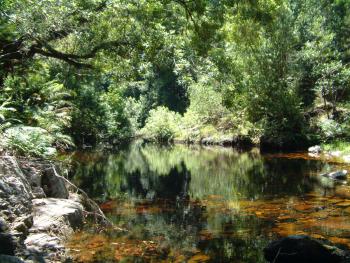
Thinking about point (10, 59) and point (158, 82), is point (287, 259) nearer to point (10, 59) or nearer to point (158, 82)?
point (10, 59)

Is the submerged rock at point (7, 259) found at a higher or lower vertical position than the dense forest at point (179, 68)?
lower

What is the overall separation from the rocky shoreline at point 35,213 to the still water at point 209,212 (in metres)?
0.37

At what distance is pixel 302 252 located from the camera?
5.90m

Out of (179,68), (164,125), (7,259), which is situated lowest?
(7,259)

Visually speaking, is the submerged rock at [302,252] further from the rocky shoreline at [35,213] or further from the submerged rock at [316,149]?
the submerged rock at [316,149]

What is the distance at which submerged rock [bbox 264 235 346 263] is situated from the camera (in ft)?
19.1

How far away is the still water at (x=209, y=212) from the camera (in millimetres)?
6809

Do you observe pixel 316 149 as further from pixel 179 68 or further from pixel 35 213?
pixel 35 213

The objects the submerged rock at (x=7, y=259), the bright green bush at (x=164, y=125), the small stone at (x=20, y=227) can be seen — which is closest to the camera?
the submerged rock at (x=7, y=259)

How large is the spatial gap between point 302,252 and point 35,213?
189 inches

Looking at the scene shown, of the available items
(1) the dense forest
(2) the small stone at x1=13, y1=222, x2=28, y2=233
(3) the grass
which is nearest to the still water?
(2) the small stone at x1=13, y1=222, x2=28, y2=233

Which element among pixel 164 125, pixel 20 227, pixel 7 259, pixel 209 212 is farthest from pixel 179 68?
pixel 164 125

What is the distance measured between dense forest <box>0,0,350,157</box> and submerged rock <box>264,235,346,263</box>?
18.8 ft

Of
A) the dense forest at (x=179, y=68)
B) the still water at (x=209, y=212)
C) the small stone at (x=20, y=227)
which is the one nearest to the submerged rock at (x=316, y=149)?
the dense forest at (x=179, y=68)
